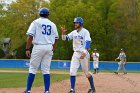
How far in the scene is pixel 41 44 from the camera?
9422 millimetres

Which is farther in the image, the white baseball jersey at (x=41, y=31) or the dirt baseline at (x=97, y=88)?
the dirt baseline at (x=97, y=88)

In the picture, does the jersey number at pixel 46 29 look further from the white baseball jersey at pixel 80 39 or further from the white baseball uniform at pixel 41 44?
the white baseball jersey at pixel 80 39

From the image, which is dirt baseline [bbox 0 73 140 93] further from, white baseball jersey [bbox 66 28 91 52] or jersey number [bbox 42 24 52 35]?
jersey number [bbox 42 24 52 35]

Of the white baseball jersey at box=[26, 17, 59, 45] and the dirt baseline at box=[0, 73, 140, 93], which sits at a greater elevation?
the white baseball jersey at box=[26, 17, 59, 45]

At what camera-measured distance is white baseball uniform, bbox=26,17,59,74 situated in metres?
9.38

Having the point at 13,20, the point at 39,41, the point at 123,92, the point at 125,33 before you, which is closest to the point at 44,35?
the point at 39,41

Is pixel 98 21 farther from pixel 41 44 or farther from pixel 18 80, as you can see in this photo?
pixel 41 44

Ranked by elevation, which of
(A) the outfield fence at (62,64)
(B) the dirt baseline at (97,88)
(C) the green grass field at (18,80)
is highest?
(B) the dirt baseline at (97,88)

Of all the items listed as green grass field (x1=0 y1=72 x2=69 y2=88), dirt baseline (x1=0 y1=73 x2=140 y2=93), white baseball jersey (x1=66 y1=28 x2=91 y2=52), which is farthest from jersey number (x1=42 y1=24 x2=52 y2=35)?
green grass field (x1=0 y1=72 x2=69 y2=88)

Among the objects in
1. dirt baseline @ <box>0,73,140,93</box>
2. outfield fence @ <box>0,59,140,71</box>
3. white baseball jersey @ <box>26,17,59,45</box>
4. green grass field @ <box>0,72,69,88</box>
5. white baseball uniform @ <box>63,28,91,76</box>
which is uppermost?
white baseball jersey @ <box>26,17,59,45</box>

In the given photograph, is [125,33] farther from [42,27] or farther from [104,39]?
[42,27]

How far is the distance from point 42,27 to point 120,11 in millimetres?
48881

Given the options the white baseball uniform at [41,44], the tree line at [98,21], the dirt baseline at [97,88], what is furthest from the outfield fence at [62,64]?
the white baseball uniform at [41,44]

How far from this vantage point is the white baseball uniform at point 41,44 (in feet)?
30.8
